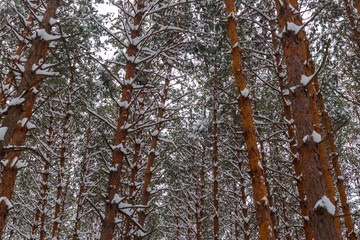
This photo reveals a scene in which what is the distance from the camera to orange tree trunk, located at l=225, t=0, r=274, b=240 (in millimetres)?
4812

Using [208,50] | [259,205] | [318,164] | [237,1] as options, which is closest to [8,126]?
[318,164]

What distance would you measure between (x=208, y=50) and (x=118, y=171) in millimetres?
4644

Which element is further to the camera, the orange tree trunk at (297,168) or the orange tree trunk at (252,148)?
the orange tree trunk at (297,168)

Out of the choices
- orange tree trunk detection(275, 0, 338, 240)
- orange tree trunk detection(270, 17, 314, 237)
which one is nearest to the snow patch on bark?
orange tree trunk detection(275, 0, 338, 240)

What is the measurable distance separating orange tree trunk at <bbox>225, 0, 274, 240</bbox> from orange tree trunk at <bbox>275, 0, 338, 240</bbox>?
1.89 meters

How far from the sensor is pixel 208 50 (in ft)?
25.5

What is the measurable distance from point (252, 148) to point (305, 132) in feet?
6.72

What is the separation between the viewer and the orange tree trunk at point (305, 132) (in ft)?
9.17

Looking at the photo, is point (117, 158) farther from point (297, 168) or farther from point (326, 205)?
point (297, 168)

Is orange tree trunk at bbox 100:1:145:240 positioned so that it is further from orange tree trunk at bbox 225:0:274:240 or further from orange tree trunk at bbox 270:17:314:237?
orange tree trunk at bbox 270:17:314:237

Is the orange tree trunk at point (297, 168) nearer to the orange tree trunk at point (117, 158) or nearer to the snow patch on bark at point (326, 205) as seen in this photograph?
the orange tree trunk at point (117, 158)

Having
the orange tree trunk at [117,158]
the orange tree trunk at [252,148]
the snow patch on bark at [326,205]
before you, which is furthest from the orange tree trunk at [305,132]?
the orange tree trunk at [117,158]

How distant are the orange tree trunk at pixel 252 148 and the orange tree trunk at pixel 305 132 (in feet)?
6.22

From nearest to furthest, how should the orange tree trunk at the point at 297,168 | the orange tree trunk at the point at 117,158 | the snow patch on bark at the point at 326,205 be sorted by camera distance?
the snow patch on bark at the point at 326,205, the orange tree trunk at the point at 117,158, the orange tree trunk at the point at 297,168
